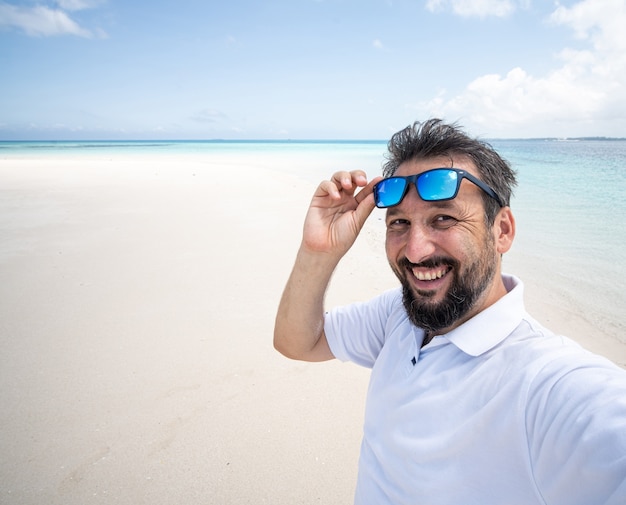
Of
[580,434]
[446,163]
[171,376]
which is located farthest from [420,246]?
[171,376]

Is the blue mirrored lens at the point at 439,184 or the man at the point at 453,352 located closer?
the man at the point at 453,352

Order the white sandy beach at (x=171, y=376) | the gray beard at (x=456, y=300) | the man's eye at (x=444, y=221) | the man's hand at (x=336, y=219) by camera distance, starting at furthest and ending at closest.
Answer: the white sandy beach at (x=171, y=376) → the man's hand at (x=336, y=219) → the man's eye at (x=444, y=221) → the gray beard at (x=456, y=300)

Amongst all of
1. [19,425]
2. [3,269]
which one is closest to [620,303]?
[19,425]

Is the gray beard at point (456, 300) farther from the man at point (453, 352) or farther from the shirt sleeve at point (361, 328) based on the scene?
the shirt sleeve at point (361, 328)

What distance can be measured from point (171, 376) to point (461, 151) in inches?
126

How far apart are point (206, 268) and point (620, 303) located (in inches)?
244

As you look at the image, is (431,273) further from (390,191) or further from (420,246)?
(390,191)

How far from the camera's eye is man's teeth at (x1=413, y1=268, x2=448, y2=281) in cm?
151

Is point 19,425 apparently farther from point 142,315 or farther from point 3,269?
point 3,269

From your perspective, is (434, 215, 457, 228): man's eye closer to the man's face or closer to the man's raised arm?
the man's face

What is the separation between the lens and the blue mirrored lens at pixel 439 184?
4.95 feet

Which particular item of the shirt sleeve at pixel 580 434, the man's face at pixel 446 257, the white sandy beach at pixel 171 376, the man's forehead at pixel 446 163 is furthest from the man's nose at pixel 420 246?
the white sandy beach at pixel 171 376

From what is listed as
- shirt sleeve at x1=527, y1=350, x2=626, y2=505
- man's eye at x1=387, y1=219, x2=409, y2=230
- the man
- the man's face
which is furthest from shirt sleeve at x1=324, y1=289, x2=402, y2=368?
shirt sleeve at x1=527, y1=350, x2=626, y2=505

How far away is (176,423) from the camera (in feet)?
9.44
